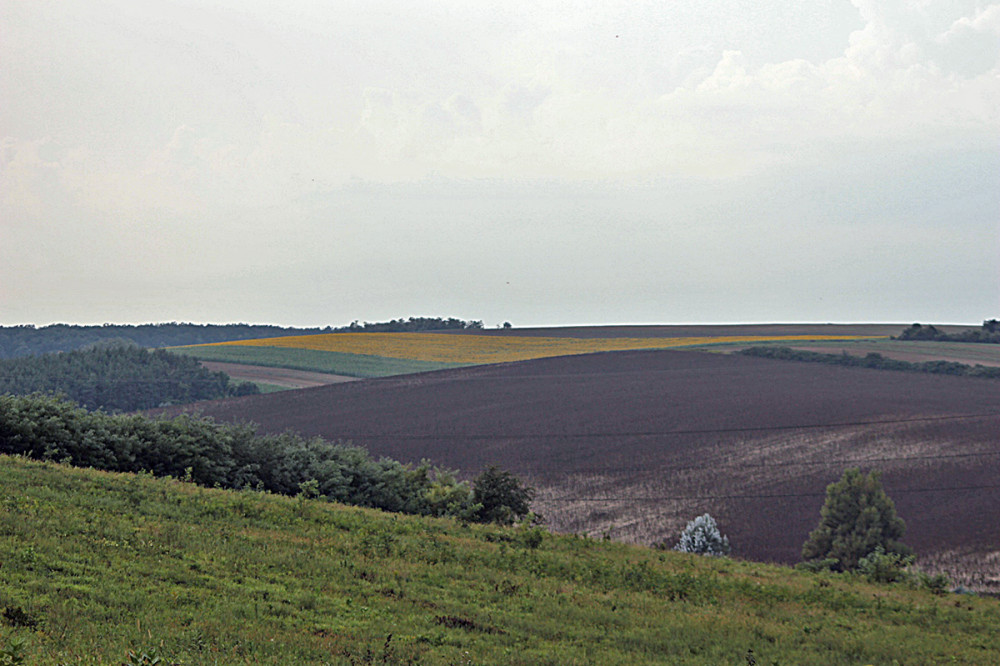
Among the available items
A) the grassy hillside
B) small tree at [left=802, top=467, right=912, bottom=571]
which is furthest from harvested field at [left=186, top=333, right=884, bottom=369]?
the grassy hillside

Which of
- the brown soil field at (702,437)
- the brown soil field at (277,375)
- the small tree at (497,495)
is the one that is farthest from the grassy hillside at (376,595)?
the brown soil field at (277,375)

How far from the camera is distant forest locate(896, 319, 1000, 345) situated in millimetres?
101000

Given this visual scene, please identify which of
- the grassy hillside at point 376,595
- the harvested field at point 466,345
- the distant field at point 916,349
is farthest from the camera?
the harvested field at point 466,345

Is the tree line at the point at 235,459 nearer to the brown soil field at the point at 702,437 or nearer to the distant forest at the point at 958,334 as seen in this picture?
the brown soil field at the point at 702,437

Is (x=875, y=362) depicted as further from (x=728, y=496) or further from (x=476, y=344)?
(x=476, y=344)

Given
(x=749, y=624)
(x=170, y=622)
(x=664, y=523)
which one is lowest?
(x=664, y=523)

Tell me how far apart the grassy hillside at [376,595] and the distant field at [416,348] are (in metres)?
79.7

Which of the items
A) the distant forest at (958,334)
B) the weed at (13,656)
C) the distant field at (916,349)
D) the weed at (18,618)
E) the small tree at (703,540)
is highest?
the distant forest at (958,334)

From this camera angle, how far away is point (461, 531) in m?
27.4

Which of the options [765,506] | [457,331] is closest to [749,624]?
[765,506]

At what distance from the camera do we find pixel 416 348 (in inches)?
4715

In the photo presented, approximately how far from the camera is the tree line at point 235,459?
3038cm

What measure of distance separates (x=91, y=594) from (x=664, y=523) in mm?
33689

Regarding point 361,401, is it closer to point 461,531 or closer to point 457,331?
point 461,531
